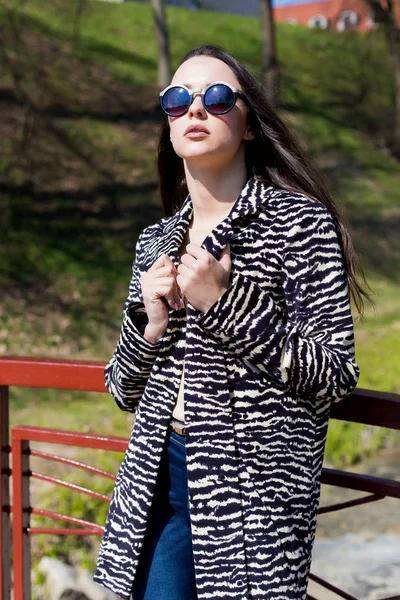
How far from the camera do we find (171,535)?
1.90 meters

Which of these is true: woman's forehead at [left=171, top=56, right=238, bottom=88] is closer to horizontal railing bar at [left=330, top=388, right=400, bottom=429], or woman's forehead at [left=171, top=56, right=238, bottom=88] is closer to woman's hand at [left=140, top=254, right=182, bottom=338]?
woman's hand at [left=140, top=254, right=182, bottom=338]

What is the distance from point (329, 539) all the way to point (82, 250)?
6.57 m

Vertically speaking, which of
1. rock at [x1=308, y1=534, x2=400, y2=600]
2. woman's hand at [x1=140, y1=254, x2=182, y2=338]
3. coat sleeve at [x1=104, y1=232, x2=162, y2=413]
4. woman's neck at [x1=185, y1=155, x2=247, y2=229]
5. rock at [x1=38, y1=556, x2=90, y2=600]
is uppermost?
woman's neck at [x1=185, y1=155, x2=247, y2=229]

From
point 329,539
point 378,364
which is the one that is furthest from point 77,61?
point 329,539

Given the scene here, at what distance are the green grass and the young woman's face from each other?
308cm

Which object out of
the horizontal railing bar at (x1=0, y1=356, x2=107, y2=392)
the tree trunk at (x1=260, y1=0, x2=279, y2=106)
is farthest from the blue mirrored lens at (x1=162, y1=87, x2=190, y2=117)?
the tree trunk at (x1=260, y1=0, x2=279, y2=106)

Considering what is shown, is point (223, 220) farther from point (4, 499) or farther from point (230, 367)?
point (4, 499)

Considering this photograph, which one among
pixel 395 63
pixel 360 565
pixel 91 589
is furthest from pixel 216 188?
pixel 395 63

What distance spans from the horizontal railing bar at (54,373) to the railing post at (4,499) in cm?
10

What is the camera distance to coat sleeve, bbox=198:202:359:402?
1668 millimetres

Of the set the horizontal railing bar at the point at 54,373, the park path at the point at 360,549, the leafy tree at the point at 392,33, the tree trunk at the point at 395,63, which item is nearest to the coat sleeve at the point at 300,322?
the horizontal railing bar at the point at 54,373

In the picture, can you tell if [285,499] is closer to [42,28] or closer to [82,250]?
[82,250]

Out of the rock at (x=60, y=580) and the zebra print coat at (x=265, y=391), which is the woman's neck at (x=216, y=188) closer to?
the zebra print coat at (x=265, y=391)

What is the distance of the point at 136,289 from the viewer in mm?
2070
